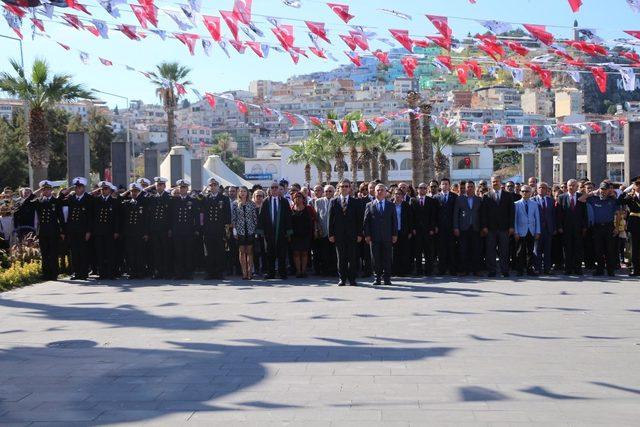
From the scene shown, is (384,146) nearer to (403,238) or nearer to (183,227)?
(403,238)

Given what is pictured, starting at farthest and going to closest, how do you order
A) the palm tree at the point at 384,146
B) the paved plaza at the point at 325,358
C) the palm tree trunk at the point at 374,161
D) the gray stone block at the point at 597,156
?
the palm tree trunk at the point at 374,161, the palm tree at the point at 384,146, the gray stone block at the point at 597,156, the paved plaza at the point at 325,358

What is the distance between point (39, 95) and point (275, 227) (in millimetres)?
18496

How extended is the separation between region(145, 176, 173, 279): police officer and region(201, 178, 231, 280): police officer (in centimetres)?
74

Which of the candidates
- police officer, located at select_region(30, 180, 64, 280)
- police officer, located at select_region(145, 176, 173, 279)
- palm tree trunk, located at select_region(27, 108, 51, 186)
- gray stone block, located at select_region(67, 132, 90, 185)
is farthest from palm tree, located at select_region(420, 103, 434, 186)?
police officer, located at select_region(30, 180, 64, 280)

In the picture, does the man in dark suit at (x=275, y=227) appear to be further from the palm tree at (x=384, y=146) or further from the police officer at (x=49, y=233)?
the palm tree at (x=384, y=146)

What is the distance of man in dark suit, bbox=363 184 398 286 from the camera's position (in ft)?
51.6

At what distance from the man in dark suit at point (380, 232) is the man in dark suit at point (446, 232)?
1.85 meters

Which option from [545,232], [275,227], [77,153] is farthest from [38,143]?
[545,232]

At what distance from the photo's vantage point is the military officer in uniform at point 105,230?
17453 mm

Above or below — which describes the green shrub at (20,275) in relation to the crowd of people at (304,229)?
below

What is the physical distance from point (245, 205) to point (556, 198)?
628cm

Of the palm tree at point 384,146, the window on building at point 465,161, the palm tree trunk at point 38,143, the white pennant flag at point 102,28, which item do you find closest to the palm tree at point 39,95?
the palm tree trunk at point 38,143

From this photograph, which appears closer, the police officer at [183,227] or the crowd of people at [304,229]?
the crowd of people at [304,229]

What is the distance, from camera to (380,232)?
15.8 metres
